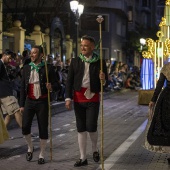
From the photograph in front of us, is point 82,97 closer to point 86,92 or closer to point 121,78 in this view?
point 86,92

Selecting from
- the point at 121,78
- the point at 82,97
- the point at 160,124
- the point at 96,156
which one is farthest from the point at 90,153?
the point at 121,78

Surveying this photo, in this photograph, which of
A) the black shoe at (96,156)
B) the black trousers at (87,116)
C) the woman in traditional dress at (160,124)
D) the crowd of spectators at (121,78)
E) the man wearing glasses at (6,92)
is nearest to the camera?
the woman in traditional dress at (160,124)

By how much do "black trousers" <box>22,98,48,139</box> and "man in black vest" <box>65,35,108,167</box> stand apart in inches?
17.5

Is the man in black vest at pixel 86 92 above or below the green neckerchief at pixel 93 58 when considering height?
below

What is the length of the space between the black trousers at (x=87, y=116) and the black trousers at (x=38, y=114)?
559mm

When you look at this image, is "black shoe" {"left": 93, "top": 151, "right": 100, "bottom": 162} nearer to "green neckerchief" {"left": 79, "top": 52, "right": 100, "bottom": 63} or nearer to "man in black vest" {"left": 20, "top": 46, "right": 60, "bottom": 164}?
"man in black vest" {"left": 20, "top": 46, "right": 60, "bottom": 164}

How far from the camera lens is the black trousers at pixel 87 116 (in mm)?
7645

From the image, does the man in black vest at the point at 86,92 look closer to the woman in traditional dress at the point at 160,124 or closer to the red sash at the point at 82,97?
the red sash at the point at 82,97

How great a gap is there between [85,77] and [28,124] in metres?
1.20

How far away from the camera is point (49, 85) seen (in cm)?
789

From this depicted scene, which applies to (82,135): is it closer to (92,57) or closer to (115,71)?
(92,57)

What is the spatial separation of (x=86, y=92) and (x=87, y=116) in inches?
14.5

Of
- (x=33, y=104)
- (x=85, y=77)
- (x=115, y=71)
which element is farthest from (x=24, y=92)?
(x=115, y=71)

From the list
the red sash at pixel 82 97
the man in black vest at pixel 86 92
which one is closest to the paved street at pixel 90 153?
the man in black vest at pixel 86 92
